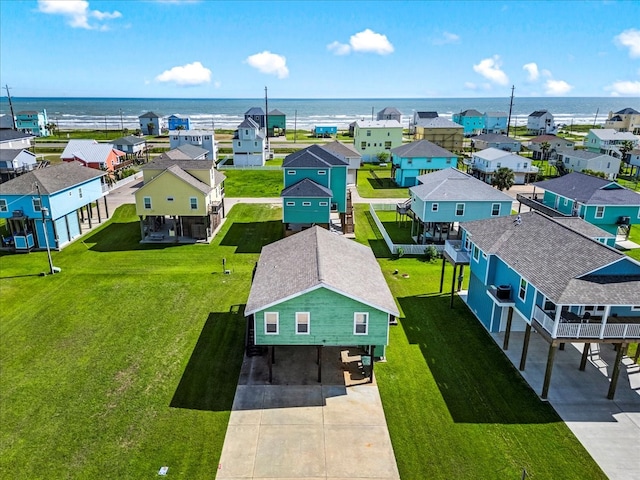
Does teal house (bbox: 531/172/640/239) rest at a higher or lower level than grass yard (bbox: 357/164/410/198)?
higher

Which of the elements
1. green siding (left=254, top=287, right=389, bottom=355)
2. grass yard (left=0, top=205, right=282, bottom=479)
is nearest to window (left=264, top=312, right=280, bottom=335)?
green siding (left=254, top=287, right=389, bottom=355)

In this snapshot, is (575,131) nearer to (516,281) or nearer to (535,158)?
(535,158)

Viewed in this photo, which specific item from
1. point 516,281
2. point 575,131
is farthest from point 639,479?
point 575,131

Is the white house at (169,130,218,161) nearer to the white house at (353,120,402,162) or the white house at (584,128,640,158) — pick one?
the white house at (353,120,402,162)

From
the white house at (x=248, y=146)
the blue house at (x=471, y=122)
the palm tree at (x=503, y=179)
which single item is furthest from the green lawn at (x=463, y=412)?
the blue house at (x=471, y=122)

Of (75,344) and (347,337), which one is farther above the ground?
(347,337)

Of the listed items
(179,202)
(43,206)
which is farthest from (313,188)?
(43,206)

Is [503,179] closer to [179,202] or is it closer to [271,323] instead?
[179,202]

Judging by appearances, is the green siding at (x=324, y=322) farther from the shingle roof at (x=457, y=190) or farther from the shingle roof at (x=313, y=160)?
the shingle roof at (x=313, y=160)
